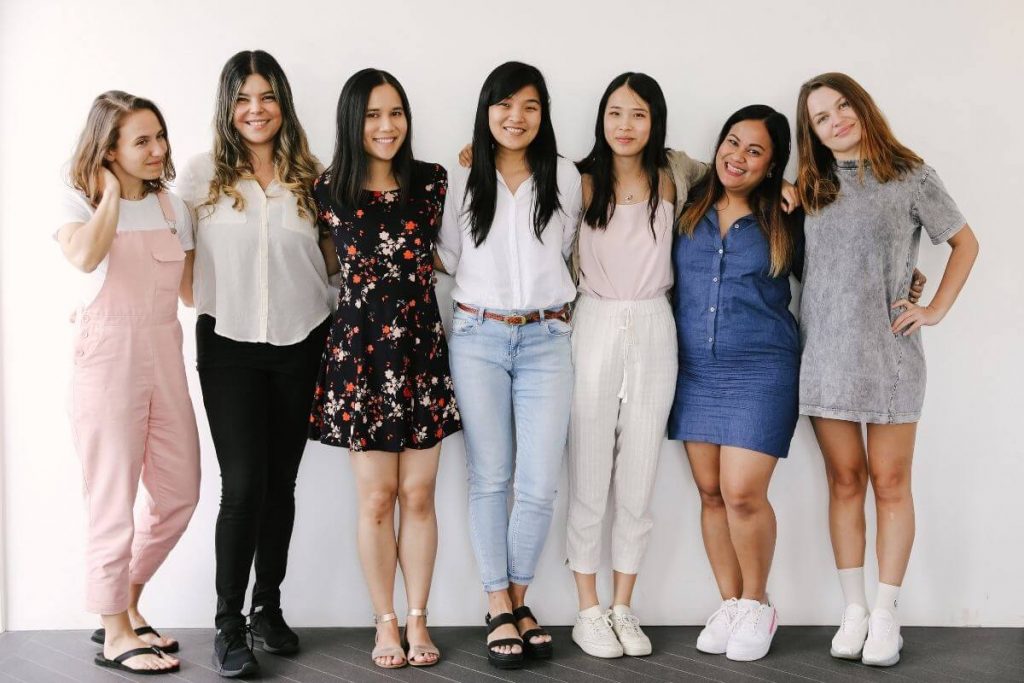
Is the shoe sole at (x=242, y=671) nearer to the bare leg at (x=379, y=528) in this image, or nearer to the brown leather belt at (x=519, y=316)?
the bare leg at (x=379, y=528)

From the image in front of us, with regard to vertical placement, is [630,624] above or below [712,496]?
below

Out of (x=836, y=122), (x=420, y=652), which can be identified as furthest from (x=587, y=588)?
(x=836, y=122)

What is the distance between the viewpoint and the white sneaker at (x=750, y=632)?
2688 mm

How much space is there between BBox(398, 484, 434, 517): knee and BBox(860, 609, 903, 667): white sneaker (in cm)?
141

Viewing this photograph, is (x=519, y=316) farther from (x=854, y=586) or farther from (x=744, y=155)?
(x=854, y=586)

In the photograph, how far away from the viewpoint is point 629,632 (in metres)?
2.77

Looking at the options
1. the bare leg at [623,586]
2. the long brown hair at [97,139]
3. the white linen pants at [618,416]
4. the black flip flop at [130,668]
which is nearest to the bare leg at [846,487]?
the white linen pants at [618,416]

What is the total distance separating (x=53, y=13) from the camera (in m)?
→ 2.82

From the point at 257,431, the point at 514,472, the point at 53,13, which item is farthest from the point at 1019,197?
the point at 53,13

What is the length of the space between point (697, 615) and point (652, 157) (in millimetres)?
1580

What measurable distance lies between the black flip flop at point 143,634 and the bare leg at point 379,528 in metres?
0.68

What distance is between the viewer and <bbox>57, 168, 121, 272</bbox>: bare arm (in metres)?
2.32

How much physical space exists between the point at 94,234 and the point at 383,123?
2.74 feet

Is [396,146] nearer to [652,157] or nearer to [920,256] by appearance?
[652,157]
